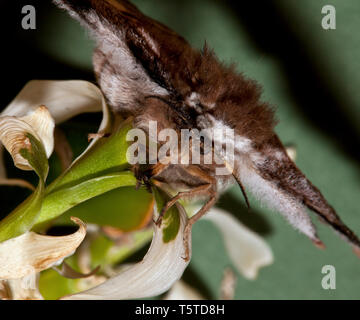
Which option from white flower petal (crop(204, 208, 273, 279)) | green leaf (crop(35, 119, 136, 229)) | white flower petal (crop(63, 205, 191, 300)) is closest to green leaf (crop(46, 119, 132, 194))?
green leaf (crop(35, 119, 136, 229))

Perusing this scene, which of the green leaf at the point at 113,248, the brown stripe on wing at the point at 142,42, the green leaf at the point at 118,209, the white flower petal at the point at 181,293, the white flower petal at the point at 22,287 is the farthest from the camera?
the white flower petal at the point at 181,293

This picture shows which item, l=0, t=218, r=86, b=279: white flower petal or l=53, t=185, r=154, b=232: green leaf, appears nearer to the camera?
l=0, t=218, r=86, b=279: white flower petal

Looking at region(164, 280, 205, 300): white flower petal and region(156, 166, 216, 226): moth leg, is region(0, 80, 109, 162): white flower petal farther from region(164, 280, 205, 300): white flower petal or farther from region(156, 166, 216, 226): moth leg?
region(164, 280, 205, 300): white flower petal

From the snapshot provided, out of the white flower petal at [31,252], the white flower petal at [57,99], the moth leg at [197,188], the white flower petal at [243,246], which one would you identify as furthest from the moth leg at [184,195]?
the white flower petal at [243,246]

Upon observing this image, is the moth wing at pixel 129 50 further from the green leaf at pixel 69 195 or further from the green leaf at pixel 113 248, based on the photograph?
the green leaf at pixel 113 248

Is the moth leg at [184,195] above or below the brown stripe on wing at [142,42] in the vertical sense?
below

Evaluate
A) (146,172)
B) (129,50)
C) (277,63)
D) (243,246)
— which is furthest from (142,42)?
(243,246)

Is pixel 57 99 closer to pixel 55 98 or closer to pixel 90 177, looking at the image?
pixel 55 98

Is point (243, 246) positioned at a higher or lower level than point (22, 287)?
lower
